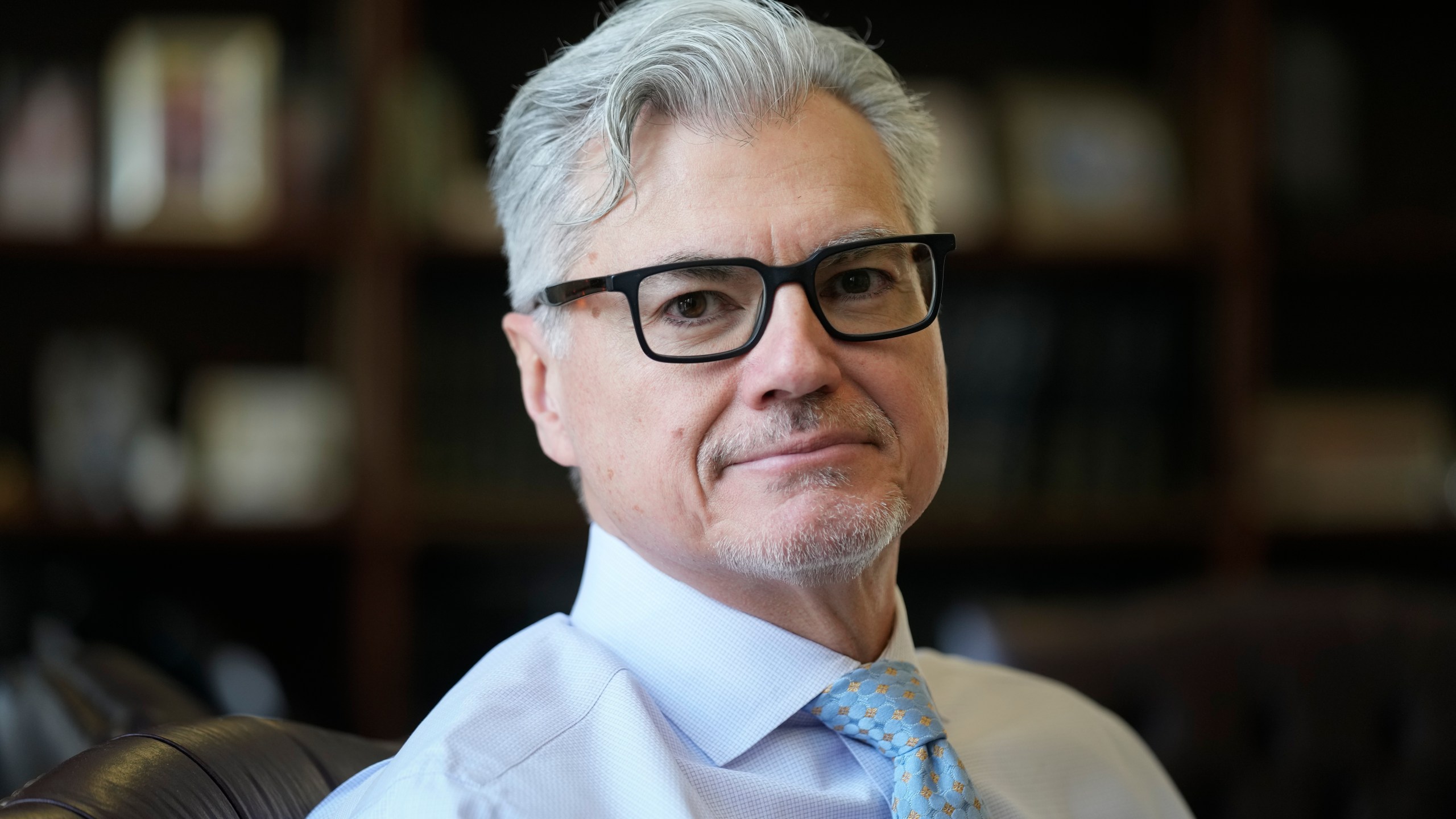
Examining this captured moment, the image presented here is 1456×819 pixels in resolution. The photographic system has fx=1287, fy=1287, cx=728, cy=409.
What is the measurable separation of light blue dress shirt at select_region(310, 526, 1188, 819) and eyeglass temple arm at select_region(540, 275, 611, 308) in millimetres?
222

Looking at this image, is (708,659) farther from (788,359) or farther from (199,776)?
(199,776)

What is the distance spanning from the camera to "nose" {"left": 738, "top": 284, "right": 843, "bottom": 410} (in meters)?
1.04

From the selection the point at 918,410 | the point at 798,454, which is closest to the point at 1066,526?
the point at 918,410

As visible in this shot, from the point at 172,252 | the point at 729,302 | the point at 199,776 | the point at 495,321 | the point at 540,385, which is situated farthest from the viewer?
the point at 495,321

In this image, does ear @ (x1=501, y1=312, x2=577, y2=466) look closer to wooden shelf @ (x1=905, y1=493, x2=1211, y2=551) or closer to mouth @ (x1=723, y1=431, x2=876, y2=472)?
mouth @ (x1=723, y1=431, x2=876, y2=472)

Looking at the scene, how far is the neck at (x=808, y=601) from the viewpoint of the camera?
3.61ft

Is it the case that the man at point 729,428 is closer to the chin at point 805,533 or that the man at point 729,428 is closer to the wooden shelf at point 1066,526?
the chin at point 805,533

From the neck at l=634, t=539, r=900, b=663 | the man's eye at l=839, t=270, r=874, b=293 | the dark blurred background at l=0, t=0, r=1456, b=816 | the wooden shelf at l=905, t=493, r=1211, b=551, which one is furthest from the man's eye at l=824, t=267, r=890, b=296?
the wooden shelf at l=905, t=493, r=1211, b=551

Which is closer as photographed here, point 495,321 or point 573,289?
point 573,289

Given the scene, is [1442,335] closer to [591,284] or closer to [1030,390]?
[1030,390]

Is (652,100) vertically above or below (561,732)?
above

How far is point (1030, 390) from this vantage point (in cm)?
264

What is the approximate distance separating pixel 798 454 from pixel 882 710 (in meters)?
0.22

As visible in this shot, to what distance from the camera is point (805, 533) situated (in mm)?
→ 1037
